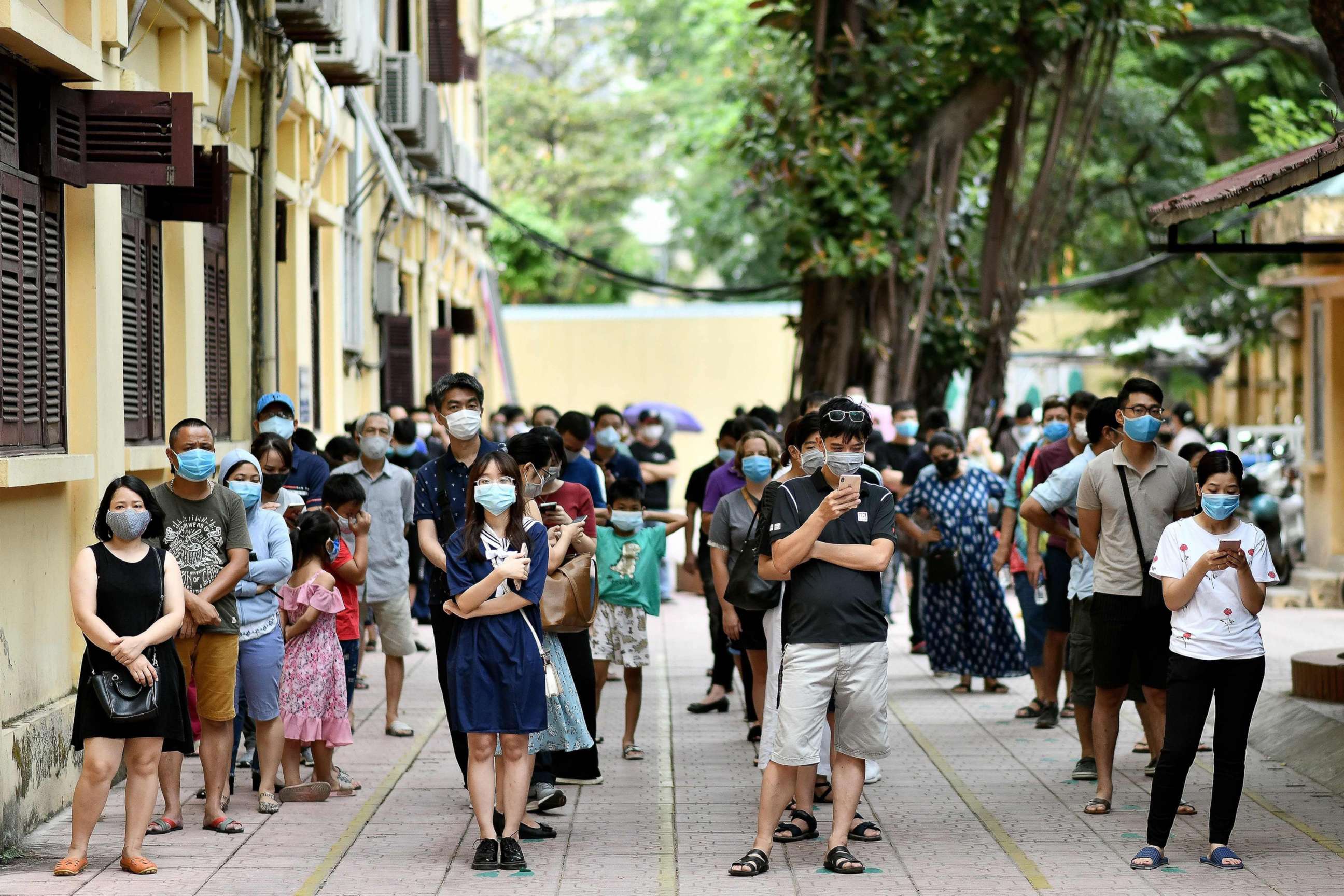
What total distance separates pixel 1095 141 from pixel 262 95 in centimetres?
1280

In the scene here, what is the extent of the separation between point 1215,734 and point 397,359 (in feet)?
45.6

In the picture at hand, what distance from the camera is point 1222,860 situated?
22.5ft

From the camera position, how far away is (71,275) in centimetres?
862

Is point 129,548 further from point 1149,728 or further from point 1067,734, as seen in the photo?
point 1067,734

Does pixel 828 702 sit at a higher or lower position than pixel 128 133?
lower

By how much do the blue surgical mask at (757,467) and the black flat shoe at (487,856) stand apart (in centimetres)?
283

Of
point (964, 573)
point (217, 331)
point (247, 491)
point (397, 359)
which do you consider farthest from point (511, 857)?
point (397, 359)

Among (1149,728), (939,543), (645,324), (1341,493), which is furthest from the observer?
(645,324)

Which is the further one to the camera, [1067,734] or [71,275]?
[1067,734]

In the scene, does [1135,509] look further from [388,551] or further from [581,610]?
[388,551]

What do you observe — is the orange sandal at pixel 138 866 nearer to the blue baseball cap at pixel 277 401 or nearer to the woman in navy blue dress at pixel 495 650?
the woman in navy blue dress at pixel 495 650

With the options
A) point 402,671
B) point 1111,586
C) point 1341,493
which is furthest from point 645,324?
point 1111,586

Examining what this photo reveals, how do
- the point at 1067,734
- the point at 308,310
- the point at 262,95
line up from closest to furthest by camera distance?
the point at 1067,734 → the point at 262,95 → the point at 308,310

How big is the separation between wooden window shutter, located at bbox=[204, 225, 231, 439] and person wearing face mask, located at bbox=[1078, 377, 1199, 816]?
6.44m
